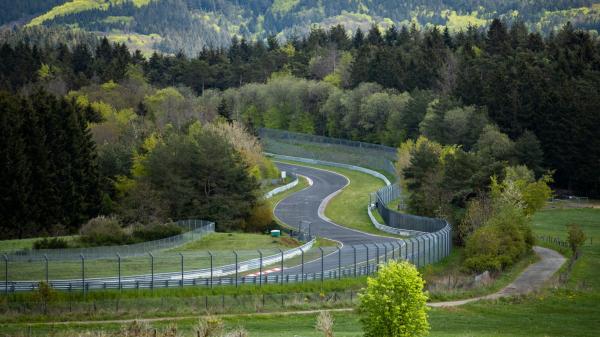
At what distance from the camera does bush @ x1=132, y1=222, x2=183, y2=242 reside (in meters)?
78.8

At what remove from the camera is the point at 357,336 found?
152ft

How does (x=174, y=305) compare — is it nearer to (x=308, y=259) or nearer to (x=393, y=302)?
(x=308, y=259)

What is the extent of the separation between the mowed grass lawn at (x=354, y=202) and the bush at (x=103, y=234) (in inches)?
950

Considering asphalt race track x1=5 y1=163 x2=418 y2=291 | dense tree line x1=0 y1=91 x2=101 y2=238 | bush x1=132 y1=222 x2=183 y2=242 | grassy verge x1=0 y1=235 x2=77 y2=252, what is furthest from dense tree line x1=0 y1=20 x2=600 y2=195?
grassy verge x1=0 y1=235 x2=77 y2=252

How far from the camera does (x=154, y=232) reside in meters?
79.8

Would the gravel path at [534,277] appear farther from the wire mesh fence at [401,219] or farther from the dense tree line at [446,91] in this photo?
the dense tree line at [446,91]

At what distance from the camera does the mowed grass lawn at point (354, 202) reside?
331 feet

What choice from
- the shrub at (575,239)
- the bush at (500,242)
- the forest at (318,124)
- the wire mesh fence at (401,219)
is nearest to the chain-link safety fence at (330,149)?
the forest at (318,124)

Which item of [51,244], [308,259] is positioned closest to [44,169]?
[51,244]

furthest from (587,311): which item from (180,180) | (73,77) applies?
(73,77)

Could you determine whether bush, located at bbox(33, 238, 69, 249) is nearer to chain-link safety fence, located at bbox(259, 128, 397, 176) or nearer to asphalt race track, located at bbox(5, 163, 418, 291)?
asphalt race track, located at bbox(5, 163, 418, 291)

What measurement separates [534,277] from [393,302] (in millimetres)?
33942

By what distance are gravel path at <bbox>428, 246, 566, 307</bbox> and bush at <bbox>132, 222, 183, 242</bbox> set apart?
25.6 meters

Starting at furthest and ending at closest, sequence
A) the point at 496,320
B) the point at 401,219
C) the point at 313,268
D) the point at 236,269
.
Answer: the point at 401,219 < the point at 313,268 < the point at 236,269 < the point at 496,320
